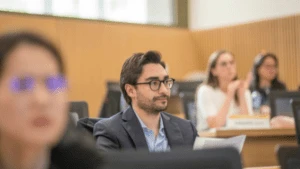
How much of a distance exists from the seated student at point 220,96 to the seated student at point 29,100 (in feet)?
14.7

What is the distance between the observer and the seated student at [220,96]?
17.6ft

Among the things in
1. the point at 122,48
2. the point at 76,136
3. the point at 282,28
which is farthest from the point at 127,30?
the point at 76,136

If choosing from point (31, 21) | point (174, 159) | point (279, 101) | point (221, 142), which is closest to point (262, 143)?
point (279, 101)

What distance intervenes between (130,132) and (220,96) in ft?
8.52

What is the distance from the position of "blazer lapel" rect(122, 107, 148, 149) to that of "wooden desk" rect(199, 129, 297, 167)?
1.55m

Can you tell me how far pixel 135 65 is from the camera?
133 inches

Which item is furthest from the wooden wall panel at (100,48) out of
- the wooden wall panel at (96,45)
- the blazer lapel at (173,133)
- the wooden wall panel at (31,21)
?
the blazer lapel at (173,133)

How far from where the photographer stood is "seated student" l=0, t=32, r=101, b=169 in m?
0.83

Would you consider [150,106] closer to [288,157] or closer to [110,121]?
[110,121]

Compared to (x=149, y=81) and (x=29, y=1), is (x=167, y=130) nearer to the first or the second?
(x=149, y=81)

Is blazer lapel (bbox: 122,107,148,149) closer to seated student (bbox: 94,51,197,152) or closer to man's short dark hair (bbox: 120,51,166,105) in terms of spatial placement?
seated student (bbox: 94,51,197,152)

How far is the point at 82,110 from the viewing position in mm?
3320

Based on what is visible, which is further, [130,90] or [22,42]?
[130,90]

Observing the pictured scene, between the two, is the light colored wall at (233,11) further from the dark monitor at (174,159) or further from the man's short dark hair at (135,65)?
the dark monitor at (174,159)
